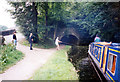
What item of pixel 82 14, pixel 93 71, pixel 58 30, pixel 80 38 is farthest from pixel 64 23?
pixel 93 71

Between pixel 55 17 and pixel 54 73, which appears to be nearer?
pixel 54 73

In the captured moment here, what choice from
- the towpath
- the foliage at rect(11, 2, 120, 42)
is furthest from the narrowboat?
the foliage at rect(11, 2, 120, 42)

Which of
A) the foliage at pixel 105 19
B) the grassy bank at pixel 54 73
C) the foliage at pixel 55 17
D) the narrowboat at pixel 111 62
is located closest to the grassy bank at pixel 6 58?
the grassy bank at pixel 54 73

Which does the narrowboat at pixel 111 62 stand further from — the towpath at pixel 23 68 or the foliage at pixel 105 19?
the foliage at pixel 105 19

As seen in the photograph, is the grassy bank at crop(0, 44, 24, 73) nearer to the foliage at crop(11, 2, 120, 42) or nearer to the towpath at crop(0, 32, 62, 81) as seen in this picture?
the towpath at crop(0, 32, 62, 81)

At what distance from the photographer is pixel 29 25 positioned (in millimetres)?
6863

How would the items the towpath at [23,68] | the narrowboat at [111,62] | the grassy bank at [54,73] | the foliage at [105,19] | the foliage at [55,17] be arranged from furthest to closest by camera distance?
the foliage at [105,19] < the foliage at [55,17] < the grassy bank at [54,73] < the towpath at [23,68] < the narrowboat at [111,62]

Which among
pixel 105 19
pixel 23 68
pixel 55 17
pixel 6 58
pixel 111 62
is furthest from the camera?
pixel 55 17

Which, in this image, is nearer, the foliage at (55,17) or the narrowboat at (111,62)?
the narrowboat at (111,62)

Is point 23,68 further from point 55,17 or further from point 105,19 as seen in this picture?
point 105,19

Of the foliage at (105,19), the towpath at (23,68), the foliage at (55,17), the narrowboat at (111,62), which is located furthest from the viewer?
the foliage at (105,19)

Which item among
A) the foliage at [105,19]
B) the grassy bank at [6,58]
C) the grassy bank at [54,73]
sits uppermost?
the foliage at [105,19]

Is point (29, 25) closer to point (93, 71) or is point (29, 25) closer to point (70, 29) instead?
point (93, 71)

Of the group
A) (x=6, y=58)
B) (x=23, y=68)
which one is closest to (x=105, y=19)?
(x=23, y=68)
